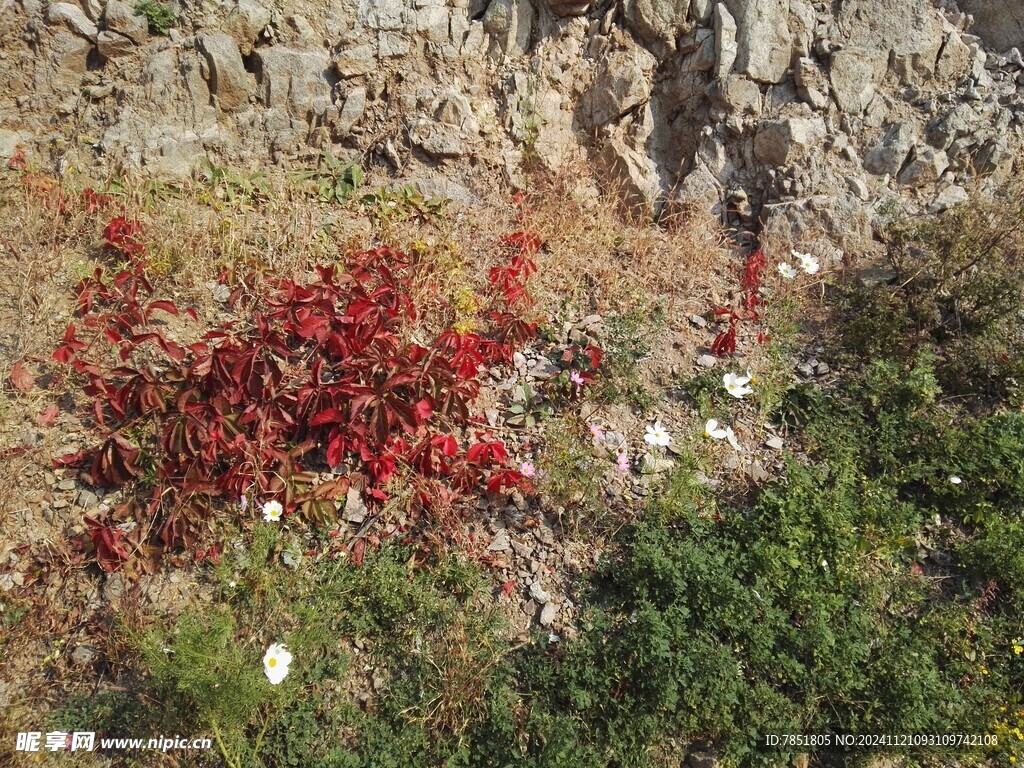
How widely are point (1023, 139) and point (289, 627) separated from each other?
5990 mm

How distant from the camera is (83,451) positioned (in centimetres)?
323

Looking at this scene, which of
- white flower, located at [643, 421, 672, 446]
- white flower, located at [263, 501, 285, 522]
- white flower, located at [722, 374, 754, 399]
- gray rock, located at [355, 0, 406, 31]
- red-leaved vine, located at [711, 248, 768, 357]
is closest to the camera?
white flower, located at [263, 501, 285, 522]

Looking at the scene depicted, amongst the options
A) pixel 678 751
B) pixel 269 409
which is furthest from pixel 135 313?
pixel 678 751

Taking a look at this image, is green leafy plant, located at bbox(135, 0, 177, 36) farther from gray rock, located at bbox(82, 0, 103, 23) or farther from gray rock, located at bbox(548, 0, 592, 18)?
gray rock, located at bbox(548, 0, 592, 18)

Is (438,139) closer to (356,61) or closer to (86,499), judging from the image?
(356,61)

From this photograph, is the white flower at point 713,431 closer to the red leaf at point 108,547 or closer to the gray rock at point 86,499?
the red leaf at point 108,547

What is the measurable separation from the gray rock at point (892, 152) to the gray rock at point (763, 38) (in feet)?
3.06

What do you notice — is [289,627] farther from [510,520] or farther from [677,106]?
Result: [677,106]

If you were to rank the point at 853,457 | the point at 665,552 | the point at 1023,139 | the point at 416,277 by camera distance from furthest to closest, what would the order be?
the point at 1023,139
the point at 416,277
the point at 853,457
the point at 665,552

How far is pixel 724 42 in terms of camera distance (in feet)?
17.3

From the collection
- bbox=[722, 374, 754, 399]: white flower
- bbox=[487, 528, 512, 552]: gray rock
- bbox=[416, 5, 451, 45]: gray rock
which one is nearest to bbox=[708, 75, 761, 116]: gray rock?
bbox=[416, 5, 451, 45]: gray rock

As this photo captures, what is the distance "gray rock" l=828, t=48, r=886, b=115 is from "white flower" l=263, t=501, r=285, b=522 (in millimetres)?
4956

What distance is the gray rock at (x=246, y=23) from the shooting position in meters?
4.89

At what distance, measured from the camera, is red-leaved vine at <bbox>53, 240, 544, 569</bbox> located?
3111 mm
